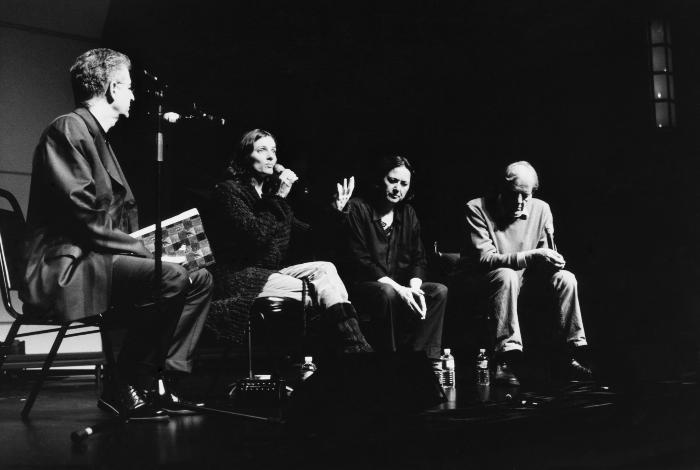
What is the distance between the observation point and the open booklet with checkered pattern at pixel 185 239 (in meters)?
2.65

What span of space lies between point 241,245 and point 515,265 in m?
1.35

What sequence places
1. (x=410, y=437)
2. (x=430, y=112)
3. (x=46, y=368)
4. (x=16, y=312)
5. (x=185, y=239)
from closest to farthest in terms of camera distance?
1. (x=410, y=437)
2. (x=16, y=312)
3. (x=46, y=368)
4. (x=185, y=239)
5. (x=430, y=112)

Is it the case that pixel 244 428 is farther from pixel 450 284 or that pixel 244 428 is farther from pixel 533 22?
pixel 533 22

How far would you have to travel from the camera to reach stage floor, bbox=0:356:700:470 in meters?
1.89

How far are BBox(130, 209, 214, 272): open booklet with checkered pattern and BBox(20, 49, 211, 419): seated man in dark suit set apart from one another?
3.6 inches

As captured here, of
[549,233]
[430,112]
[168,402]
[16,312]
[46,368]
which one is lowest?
[168,402]

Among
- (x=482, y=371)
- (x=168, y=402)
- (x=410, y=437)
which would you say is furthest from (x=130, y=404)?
(x=482, y=371)

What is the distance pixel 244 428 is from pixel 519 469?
88 cm

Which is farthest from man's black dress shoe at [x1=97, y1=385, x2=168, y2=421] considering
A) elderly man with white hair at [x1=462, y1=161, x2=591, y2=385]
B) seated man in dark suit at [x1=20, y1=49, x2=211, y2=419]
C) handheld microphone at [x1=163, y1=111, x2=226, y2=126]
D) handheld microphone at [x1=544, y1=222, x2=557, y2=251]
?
handheld microphone at [x1=544, y1=222, x2=557, y2=251]

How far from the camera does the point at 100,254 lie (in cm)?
240

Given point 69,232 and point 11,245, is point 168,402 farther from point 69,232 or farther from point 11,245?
point 11,245

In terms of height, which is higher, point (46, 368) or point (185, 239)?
point (185, 239)

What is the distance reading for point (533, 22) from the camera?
16.9 feet

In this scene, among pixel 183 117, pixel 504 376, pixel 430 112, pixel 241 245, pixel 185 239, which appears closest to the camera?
pixel 183 117
